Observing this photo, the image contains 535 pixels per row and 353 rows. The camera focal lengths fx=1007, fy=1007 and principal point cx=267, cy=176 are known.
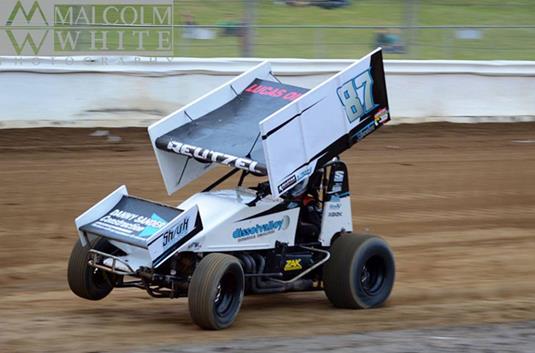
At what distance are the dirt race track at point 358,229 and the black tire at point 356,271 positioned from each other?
0.14 metres

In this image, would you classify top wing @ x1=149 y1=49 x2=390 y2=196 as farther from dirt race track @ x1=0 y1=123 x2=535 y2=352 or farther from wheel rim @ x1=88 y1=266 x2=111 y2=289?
dirt race track @ x1=0 y1=123 x2=535 y2=352

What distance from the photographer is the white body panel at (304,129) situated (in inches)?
310

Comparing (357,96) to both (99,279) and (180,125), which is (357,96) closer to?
(180,125)

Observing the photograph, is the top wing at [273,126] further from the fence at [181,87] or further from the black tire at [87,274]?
the fence at [181,87]

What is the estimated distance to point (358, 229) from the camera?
12.2 m

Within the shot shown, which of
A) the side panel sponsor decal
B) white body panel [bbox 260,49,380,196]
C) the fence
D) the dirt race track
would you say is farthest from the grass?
the side panel sponsor decal

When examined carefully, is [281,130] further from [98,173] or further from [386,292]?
[98,173]

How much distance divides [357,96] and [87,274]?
2755mm

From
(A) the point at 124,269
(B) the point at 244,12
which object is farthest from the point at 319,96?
(B) the point at 244,12

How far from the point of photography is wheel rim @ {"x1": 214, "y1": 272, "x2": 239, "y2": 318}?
770 centimetres

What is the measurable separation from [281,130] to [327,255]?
4.23 ft

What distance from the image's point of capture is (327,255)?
8.59 meters

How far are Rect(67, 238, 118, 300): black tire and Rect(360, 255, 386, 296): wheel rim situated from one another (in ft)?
7.20

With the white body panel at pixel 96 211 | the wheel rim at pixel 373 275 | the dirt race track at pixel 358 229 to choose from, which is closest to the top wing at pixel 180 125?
the white body panel at pixel 96 211
